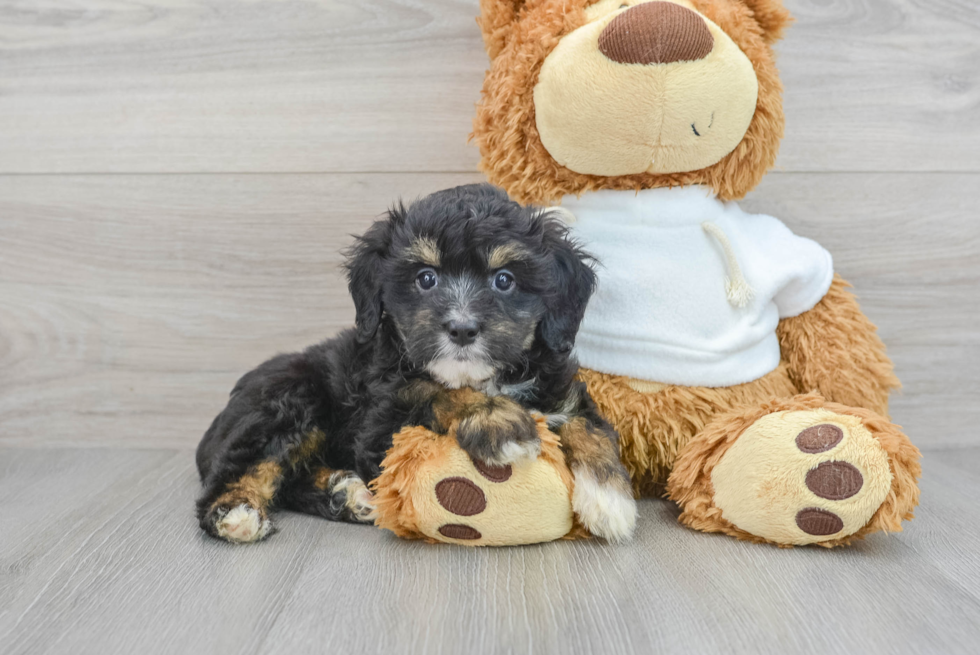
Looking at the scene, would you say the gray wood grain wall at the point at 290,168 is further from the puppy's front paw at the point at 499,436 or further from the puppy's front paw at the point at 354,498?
the puppy's front paw at the point at 499,436

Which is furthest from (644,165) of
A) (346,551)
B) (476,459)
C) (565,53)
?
(346,551)

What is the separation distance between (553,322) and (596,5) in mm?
892

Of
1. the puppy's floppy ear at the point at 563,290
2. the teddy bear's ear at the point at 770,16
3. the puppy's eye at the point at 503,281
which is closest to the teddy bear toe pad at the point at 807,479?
the puppy's floppy ear at the point at 563,290

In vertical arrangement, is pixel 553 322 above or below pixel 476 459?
above

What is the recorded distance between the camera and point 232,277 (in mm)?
2768

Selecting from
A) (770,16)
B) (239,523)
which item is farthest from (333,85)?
(239,523)

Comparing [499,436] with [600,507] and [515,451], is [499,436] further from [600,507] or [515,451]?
[600,507]

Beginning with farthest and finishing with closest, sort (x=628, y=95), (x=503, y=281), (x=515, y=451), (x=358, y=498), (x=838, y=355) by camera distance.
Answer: (x=838, y=355) < (x=358, y=498) < (x=628, y=95) < (x=503, y=281) < (x=515, y=451)

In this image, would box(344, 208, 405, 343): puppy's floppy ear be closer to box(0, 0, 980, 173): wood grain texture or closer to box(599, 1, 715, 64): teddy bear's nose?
box(599, 1, 715, 64): teddy bear's nose

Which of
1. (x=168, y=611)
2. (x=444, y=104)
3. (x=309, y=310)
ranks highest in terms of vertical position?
(x=444, y=104)

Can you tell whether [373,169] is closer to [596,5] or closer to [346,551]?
[596,5]

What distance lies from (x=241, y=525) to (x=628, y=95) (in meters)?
1.42

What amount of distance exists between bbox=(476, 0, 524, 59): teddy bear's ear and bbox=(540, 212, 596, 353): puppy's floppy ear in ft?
2.01

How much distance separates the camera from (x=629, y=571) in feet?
5.48
